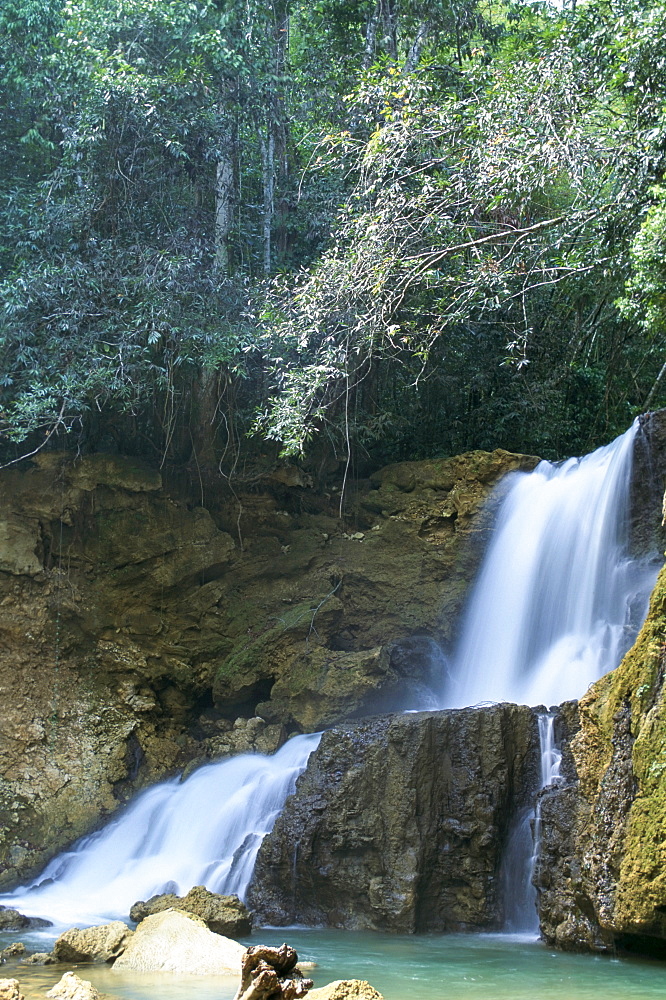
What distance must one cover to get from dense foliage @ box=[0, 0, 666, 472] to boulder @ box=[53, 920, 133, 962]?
5675 mm

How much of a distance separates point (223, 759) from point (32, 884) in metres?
2.62

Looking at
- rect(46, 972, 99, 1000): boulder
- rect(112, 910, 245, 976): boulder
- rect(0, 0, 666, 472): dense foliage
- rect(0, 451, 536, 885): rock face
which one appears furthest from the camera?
rect(0, 451, 536, 885): rock face

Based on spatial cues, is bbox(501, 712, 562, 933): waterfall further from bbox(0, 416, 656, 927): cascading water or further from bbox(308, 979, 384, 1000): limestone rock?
bbox(308, 979, 384, 1000): limestone rock

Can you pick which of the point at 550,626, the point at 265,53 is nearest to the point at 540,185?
the point at 550,626

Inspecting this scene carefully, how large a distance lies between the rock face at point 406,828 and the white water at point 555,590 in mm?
1753

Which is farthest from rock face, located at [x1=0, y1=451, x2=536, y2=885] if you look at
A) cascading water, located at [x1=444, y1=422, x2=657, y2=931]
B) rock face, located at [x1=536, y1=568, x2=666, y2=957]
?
rock face, located at [x1=536, y1=568, x2=666, y2=957]

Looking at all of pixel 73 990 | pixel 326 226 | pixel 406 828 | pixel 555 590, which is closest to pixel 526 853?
pixel 406 828

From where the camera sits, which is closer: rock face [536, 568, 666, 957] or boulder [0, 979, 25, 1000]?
boulder [0, 979, 25, 1000]

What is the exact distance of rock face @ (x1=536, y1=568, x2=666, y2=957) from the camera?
6.69m

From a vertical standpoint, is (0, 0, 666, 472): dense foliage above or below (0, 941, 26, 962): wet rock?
above

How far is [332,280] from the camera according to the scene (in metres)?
11.5

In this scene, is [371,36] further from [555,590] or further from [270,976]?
[270,976]

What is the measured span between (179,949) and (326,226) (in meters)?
11.6

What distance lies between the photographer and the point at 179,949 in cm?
716
